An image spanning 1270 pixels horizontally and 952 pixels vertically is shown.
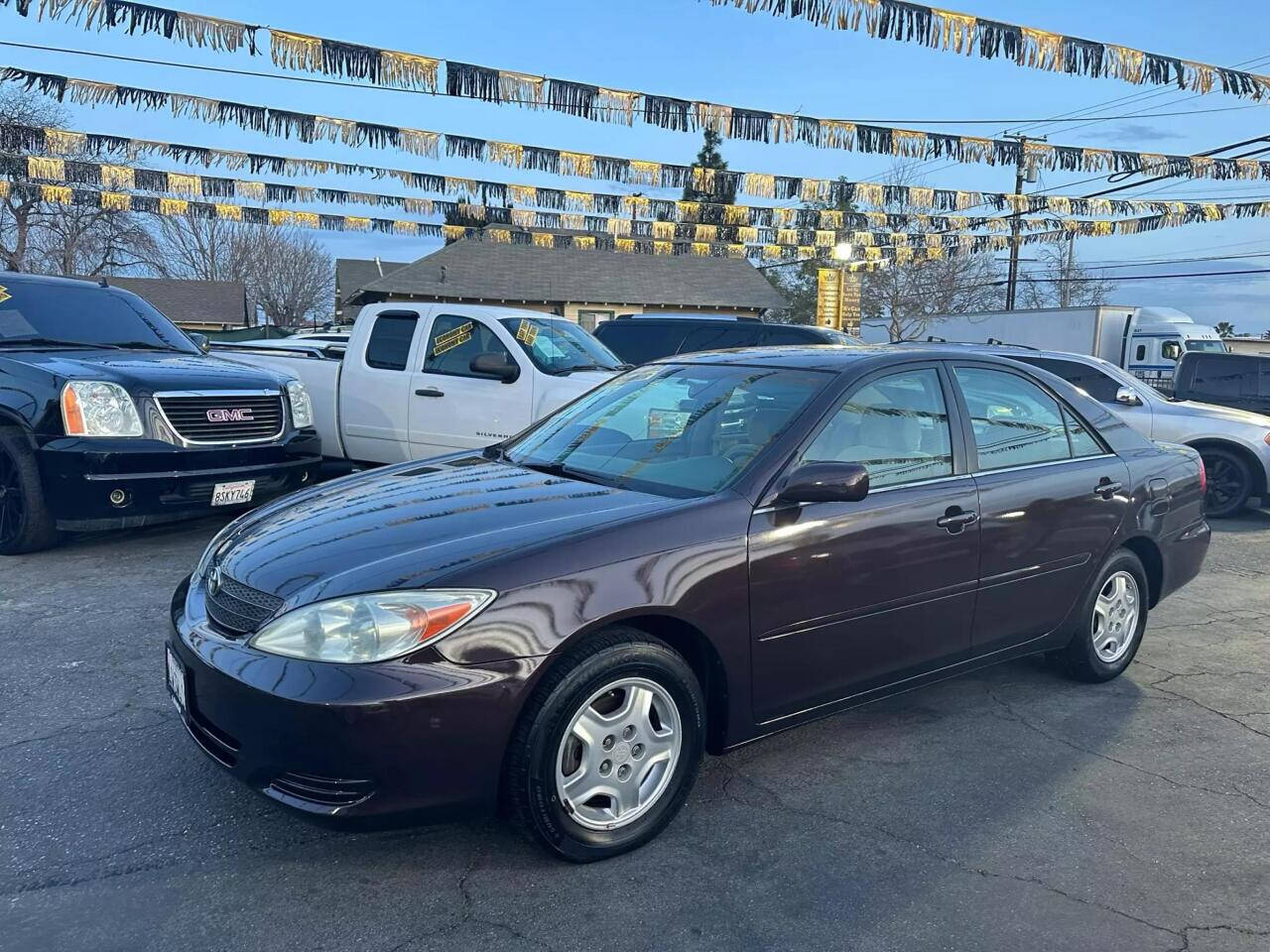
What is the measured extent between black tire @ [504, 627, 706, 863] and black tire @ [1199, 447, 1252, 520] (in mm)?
8668

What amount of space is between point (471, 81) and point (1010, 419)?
9.70 m

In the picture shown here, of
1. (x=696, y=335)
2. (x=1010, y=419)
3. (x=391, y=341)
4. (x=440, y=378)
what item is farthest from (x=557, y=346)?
(x=1010, y=419)

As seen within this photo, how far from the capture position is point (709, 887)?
2.69 metres

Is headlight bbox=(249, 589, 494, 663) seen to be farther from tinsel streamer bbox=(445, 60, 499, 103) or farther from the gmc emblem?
tinsel streamer bbox=(445, 60, 499, 103)

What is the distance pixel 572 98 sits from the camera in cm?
1227

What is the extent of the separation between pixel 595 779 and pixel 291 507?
163 cm

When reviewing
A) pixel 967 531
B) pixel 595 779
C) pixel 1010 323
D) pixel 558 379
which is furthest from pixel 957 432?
pixel 1010 323

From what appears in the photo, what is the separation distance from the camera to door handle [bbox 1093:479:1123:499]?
13.8 feet

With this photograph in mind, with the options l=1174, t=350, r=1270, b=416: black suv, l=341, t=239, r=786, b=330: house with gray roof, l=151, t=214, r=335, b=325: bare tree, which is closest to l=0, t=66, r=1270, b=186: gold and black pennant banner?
l=1174, t=350, r=1270, b=416: black suv

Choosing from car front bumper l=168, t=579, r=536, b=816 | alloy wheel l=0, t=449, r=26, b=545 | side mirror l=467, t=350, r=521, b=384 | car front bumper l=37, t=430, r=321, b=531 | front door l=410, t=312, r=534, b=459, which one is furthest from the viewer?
front door l=410, t=312, r=534, b=459

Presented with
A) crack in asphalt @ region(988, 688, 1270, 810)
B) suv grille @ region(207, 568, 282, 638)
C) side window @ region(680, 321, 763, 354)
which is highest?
side window @ region(680, 321, 763, 354)

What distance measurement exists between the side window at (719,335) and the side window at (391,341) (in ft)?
15.9

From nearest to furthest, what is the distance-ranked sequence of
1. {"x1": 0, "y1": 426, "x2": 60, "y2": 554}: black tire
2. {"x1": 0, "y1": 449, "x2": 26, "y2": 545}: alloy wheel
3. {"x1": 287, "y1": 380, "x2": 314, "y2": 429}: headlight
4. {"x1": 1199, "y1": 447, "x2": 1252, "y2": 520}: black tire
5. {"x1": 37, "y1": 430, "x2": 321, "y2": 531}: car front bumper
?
{"x1": 37, "y1": 430, "x2": 321, "y2": 531}: car front bumper < {"x1": 0, "y1": 426, "x2": 60, "y2": 554}: black tire < {"x1": 0, "y1": 449, "x2": 26, "y2": 545}: alloy wheel < {"x1": 287, "y1": 380, "x2": 314, "y2": 429}: headlight < {"x1": 1199, "y1": 447, "x2": 1252, "y2": 520}: black tire

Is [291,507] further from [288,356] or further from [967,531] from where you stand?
[288,356]
